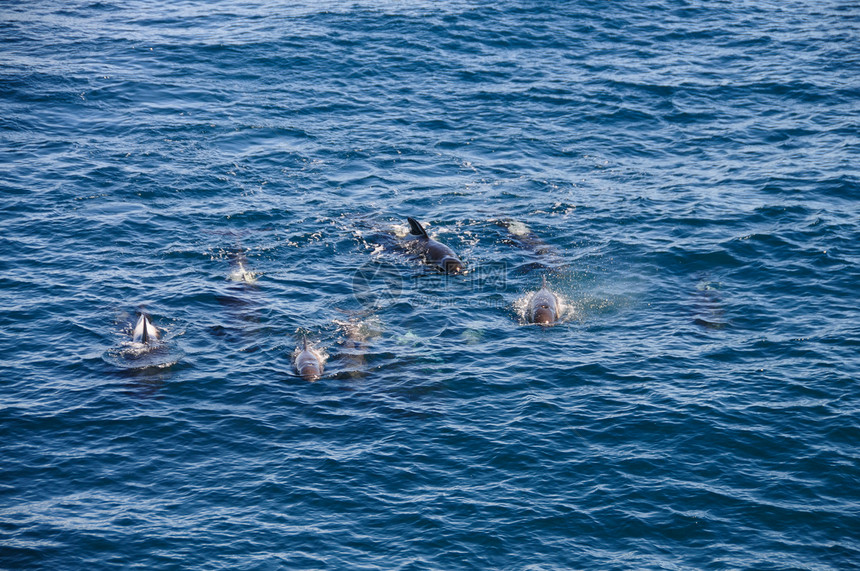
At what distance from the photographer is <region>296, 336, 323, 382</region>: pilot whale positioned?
2728 centimetres

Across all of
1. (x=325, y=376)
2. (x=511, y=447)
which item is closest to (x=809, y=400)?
(x=511, y=447)

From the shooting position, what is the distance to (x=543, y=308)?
99.7ft

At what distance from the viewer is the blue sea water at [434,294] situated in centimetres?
2181

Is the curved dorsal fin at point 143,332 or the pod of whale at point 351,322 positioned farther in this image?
the curved dorsal fin at point 143,332

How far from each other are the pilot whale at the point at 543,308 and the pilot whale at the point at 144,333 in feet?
44.6

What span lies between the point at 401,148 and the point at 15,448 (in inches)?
1015

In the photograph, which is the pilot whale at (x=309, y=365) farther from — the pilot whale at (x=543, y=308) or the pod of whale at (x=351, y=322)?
the pilot whale at (x=543, y=308)

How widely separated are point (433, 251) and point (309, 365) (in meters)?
8.87

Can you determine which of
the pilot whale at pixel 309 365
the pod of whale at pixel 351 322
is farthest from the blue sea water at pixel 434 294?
the pilot whale at pixel 309 365

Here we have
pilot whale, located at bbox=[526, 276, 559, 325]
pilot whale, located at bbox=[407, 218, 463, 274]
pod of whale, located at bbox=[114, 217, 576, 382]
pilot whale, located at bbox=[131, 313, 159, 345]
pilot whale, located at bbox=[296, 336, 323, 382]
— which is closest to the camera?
pilot whale, located at bbox=[296, 336, 323, 382]

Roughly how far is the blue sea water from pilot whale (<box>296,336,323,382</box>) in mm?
454

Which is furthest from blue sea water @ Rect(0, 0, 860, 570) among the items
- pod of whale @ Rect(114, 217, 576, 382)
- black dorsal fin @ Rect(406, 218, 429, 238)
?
black dorsal fin @ Rect(406, 218, 429, 238)

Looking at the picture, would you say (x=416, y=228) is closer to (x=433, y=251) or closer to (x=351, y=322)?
(x=433, y=251)

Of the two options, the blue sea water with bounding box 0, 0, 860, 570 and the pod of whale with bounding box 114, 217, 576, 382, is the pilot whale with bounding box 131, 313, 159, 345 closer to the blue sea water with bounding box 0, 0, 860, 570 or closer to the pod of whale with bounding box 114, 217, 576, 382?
the pod of whale with bounding box 114, 217, 576, 382
